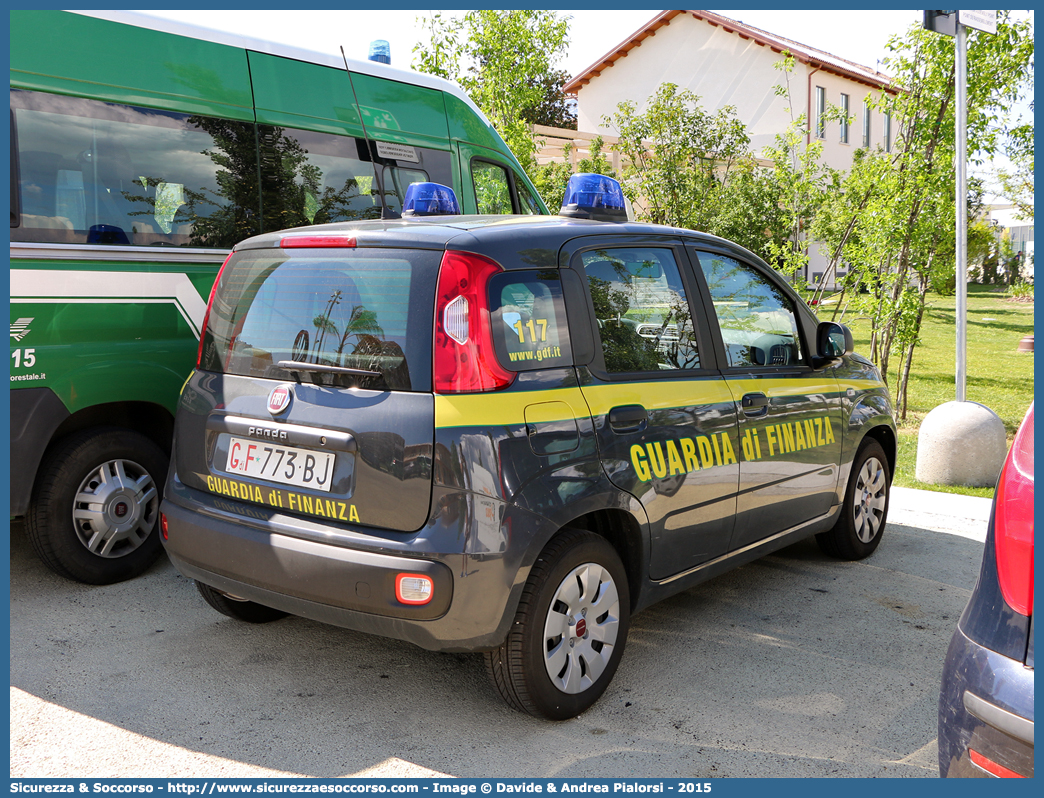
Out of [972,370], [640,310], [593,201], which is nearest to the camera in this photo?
[640,310]

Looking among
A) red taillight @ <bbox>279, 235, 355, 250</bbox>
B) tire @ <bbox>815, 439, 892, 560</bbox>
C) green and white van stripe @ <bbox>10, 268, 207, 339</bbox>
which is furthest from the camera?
tire @ <bbox>815, 439, 892, 560</bbox>

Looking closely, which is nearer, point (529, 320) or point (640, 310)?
point (529, 320)

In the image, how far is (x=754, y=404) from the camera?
4301 mm

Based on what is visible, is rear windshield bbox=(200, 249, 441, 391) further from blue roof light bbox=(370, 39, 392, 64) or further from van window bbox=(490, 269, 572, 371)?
blue roof light bbox=(370, 39, 392, 64)

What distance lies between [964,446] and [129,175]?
21.2ft

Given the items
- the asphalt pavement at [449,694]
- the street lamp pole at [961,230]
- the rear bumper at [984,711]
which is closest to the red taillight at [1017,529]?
the rear bumper at [984,711]

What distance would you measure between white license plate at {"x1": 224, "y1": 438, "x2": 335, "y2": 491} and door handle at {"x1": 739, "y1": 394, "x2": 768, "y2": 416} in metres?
1.98

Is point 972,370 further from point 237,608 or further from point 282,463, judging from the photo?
point 282,463

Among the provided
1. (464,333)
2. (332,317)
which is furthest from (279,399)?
(464,333)

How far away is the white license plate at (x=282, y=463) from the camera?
3.28 m

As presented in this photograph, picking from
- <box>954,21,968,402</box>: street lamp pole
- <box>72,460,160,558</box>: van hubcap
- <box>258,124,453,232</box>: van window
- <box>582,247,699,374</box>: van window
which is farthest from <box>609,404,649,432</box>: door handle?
<box>954,21,968,402</box>: street lamp pole

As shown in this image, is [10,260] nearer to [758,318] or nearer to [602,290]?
[602,290]

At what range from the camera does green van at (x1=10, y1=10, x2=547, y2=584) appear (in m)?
4.55

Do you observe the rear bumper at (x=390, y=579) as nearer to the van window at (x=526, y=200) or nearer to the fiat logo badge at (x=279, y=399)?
the fiat logo badge at (x=279, y=399)
